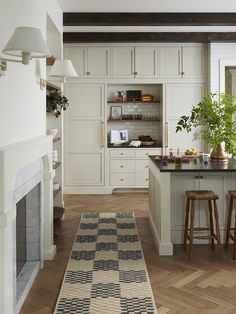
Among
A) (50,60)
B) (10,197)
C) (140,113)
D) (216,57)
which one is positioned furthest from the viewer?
(140,113)

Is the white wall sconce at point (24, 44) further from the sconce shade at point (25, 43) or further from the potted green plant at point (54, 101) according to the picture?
the potted green plant at point (54, 101)

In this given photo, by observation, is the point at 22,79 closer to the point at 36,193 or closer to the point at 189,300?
the point at 36,193

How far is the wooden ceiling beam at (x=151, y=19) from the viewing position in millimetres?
6020

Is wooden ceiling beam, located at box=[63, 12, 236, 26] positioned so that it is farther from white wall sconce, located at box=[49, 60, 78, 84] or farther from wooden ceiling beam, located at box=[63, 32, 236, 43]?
white wall sconce, located at box=[49, 60, 78, 84]

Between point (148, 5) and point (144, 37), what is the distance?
1764mm

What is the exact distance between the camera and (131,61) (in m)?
7.84

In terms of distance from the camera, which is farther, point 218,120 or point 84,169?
point 84,169

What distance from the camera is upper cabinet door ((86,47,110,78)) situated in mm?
7805

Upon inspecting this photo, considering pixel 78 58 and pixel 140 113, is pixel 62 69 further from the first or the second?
pixel 140 113

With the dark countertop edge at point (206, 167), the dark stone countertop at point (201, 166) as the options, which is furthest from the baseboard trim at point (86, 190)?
the dark countertop edge at point (206, 167)

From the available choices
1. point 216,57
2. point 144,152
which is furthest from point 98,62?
point 216,57

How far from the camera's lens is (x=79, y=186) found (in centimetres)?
795

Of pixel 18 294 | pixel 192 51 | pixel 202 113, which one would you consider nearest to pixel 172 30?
pixel 192 51

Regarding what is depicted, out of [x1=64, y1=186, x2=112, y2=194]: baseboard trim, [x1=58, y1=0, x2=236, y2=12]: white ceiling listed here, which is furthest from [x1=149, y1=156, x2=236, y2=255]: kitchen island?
[x1=64, y1=186, x2=112, y2=194]: baseboard trim
